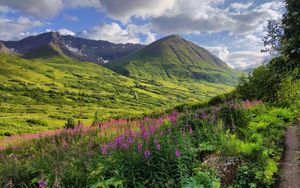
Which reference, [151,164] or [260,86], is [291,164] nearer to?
[151,164]

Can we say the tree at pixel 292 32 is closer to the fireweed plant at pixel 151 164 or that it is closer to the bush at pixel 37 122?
the fireweed plant at pixel 151 164

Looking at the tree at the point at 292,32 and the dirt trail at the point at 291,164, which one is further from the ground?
the tree at the point at 292,32

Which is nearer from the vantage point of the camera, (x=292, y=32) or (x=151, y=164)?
(x=151, y=164)

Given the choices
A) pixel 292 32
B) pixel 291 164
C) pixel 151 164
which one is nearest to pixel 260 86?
pixel 292 32

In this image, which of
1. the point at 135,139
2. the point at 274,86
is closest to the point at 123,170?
the point at 135,139

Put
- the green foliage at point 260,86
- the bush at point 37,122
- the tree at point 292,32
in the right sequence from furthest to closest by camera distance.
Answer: the bush at point 37,122
the tree at point 292,32
the green foliage at point 260,86

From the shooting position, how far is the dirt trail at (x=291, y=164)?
27.1ft

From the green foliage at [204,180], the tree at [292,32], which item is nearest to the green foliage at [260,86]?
the tree at [292,32]

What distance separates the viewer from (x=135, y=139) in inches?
319

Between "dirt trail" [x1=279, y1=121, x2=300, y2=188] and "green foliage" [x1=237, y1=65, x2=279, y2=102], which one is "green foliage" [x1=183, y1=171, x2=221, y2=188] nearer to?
"dirt trail" [x1=279, y1=121, x2=300, y2=188]

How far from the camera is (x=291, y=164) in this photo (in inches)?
378

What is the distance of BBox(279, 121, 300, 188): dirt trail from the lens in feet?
27.1

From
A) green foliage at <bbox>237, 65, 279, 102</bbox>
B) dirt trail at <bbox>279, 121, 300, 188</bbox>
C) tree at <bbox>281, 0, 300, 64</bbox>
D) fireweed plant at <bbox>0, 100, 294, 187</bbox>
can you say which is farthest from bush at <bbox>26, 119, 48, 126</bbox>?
fireweed plant at <bbox>0, 100, 294, 187</bbox>

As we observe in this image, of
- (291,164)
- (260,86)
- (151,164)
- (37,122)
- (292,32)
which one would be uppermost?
(292,32)
